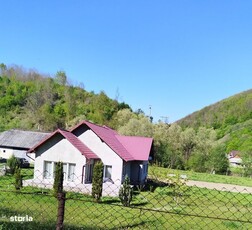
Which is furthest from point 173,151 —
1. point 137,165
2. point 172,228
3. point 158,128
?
point 172,228

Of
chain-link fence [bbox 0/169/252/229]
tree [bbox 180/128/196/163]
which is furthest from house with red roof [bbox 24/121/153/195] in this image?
tree [bbox 180/128/196/163]

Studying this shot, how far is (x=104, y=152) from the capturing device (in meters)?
21.1

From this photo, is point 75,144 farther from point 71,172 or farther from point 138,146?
point 138,146

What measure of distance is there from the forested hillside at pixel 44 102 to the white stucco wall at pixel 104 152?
36521 mm

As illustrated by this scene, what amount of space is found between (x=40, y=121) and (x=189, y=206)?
55088 mm

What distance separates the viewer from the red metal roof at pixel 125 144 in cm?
2106

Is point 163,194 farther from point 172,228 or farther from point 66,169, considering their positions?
point 172,228

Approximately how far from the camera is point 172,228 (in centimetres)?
988

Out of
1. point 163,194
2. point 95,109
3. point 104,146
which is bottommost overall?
point 163,194

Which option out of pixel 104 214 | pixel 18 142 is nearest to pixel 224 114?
pixel 18 142

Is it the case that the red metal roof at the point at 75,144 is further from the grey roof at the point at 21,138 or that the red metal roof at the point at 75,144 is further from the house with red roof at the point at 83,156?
the grey roof at the point at 21,138

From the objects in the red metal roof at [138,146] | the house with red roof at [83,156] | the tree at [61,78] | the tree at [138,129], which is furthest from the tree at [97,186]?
the tree at [61,78]

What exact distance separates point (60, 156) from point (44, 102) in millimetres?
56385

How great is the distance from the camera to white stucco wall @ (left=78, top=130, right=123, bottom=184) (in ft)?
68.2
